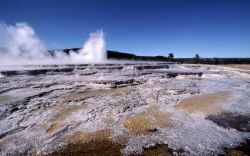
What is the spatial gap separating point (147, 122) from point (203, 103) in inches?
147

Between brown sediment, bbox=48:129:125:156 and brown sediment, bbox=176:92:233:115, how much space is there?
3.81m

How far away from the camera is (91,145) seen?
504 cm

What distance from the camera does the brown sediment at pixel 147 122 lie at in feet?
19.6

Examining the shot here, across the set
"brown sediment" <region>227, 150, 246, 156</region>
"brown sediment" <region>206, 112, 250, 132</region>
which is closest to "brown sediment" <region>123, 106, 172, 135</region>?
"brown sediment" <region>206, 112, 250, 132</region>

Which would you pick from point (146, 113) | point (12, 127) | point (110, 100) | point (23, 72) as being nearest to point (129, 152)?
point (146, 113)

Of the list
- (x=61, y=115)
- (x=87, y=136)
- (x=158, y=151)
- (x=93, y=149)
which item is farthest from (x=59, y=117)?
(x=158, y=151)

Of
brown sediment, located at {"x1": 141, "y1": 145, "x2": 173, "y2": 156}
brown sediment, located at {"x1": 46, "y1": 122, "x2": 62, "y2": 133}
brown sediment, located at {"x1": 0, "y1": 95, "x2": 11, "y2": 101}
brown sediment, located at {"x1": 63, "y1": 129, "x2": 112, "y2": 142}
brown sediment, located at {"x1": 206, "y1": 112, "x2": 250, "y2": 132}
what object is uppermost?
brown sediment, located at {"x1": 0, "y1": 95, "x2": 11, "y2": 101}

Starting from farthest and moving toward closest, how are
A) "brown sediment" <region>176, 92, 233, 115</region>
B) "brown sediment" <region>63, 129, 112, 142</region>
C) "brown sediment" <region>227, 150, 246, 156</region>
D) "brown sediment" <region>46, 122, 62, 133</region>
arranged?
"brown sediment" <region>176, 92, 233, 115</region>, "brown sediment" <region>46, 122, 62, 133</region>, "brown sediment" <region>63, 129, 112, 142</region>, "brown sediment" <region>227, 150, 246, 156</region>

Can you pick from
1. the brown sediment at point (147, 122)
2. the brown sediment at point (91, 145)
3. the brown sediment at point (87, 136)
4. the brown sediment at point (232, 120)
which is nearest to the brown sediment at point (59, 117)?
the brown sediment at point (87, 136)

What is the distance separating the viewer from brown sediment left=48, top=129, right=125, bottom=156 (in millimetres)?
4687

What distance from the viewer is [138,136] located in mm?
5516

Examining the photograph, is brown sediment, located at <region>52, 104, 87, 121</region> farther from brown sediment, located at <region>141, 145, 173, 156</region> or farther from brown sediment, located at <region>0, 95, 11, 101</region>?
brown sediment, located at <region>141, 145, 173, 156</region>

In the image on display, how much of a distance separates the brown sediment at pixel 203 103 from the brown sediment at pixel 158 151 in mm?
3124

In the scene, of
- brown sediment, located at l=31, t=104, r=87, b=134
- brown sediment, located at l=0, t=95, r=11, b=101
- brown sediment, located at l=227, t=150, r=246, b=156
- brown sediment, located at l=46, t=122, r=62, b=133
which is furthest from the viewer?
brown sediment, located at l=0, t=95, r=11, b=101
